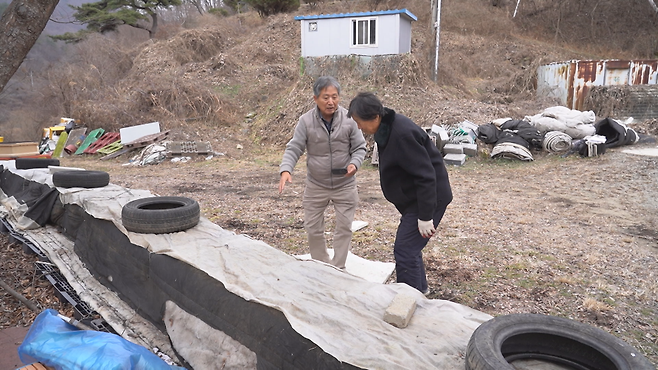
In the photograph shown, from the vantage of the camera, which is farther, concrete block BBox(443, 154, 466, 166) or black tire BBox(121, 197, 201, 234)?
concrete block BBox(443, 154, 466, 166)

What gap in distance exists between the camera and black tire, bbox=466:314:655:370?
173 cm

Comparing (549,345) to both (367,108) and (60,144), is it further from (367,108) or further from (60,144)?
(60,144)

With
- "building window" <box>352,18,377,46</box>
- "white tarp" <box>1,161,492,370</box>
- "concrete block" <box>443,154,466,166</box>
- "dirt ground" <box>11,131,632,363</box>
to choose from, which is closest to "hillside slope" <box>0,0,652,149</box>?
"building window" <box>352,18,377,46</box>

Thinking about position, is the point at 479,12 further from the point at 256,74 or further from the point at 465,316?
the point at 465,316

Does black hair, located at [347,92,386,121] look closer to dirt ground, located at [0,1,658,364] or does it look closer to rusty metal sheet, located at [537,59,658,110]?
dirt ground, located at [0,1,658,364]

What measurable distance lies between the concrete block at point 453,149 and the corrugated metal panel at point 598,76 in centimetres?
858

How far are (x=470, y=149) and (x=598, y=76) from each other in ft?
29.9

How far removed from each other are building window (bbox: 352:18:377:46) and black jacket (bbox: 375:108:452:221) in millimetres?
15067

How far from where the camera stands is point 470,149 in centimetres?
1087

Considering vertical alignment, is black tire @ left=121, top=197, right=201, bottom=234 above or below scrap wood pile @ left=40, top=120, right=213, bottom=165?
above

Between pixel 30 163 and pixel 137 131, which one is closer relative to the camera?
pixel 30 163

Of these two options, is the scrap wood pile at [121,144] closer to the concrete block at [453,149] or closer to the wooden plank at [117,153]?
the wooden plank at [117,153]

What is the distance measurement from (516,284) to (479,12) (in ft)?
107

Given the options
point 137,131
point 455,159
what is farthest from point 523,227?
point 137,131
